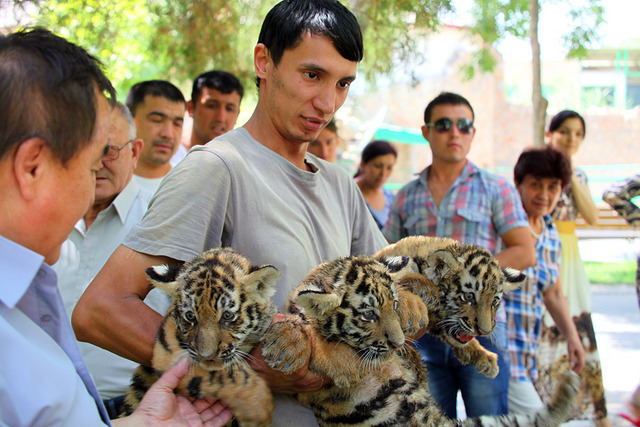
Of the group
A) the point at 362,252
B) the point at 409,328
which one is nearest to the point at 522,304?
the point at 362,252

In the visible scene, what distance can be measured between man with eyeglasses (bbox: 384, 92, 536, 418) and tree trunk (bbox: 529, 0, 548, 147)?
4344mm

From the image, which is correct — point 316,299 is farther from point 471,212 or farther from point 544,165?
point 544,165

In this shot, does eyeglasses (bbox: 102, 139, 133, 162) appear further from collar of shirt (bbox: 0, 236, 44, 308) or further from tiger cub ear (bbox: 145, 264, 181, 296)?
collar of shirt (bbox: 0, 236, 44, 308)

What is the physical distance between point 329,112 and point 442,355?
252 centimetres

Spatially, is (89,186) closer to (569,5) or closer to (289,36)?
(289,36)

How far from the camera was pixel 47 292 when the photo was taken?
4.90 ft

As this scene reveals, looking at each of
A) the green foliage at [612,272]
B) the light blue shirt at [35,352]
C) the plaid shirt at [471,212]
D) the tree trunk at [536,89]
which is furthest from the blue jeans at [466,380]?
the green foliage at [612,272]

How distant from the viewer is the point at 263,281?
2139 mm

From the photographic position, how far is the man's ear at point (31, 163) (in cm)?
135

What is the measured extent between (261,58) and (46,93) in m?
1.33

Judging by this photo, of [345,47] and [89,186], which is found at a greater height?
[345,47]

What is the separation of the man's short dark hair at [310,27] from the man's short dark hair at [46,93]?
3.59 feet

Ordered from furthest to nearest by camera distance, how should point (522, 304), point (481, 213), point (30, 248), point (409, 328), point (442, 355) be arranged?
point (522, 304), point (481, 213), point (442, 355), point (409, 328), point (30, 248)

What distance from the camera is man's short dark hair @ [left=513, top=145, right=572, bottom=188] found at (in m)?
5.66
